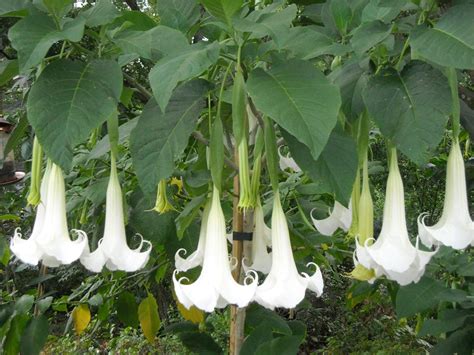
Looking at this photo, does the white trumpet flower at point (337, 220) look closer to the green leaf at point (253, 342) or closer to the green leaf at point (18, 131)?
the green leaf at point (253, 342)

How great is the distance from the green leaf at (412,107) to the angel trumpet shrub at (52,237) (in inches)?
16.8

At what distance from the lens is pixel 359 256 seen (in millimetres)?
756

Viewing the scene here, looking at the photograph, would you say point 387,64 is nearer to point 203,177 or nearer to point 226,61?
point 226,61

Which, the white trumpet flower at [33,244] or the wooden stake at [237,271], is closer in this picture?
the white trumpet flower at [33,244]

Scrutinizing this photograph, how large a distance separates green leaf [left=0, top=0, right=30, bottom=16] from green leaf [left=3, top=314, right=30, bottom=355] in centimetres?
111

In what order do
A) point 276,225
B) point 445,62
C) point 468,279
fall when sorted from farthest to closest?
point 468,279 → point 276,225 → point 445,62

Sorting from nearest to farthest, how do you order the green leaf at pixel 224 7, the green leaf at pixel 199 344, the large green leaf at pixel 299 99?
the large green leaf at pixel 299 99, the green leaf at pixel 224 7, the green leaf at pixel 199 344

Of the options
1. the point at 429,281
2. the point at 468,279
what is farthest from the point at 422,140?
the point at 468,279

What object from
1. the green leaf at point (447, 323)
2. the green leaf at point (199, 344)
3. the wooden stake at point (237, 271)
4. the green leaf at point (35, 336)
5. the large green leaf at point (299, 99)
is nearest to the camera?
the large green leaf at point (299, 99)

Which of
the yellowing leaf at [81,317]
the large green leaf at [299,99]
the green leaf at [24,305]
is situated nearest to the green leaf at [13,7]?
the large green leaf at [299,99]

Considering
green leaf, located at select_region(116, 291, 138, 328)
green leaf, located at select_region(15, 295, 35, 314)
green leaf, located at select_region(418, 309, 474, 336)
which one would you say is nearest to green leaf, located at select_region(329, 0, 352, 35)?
green leaf, located at select_region(418, 309, 474, 336)

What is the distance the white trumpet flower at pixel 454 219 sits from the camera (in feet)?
2.48

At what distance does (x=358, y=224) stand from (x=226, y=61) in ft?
1.00

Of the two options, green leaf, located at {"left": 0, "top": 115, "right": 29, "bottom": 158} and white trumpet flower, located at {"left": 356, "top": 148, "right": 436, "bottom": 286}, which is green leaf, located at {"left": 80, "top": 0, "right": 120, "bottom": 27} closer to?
green leaf, located at {"left": 0, "top": 115, "right": 29, "bottom": 158}
